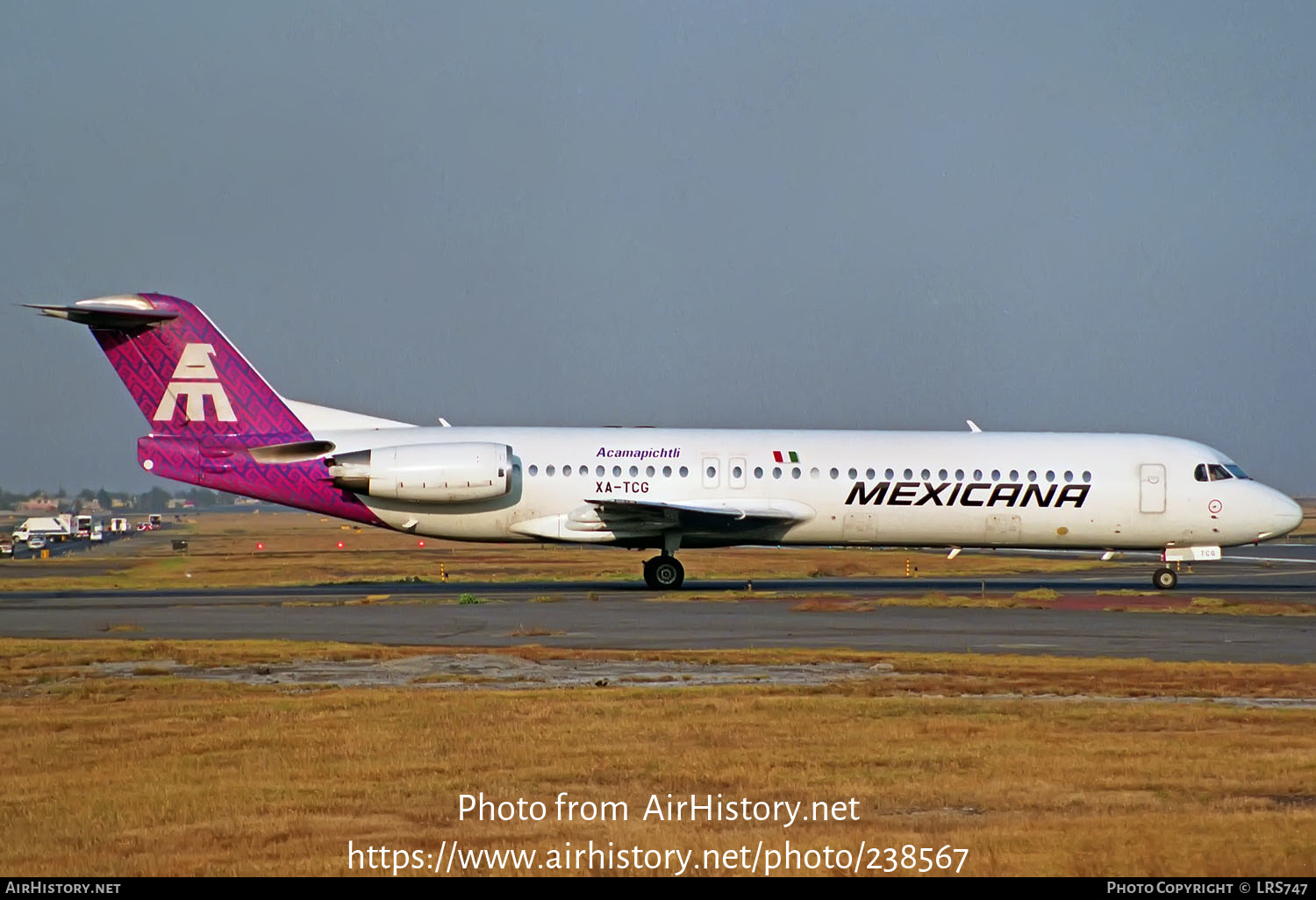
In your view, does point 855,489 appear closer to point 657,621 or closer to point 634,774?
point 657,621

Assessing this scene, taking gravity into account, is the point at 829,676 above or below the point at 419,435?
below

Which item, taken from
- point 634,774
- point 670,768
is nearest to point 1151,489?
point 670,768

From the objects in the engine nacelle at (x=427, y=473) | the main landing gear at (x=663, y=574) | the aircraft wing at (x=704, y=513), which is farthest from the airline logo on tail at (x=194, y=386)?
the main landing gear at (x=663, y=574)

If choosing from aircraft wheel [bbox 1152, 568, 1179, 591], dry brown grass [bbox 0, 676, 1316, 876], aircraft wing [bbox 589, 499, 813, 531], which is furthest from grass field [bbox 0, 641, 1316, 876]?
aircraft wheel [bbox 1152, 568, 1179, 591]

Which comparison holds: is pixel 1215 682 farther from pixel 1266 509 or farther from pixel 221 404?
pixel 221 404

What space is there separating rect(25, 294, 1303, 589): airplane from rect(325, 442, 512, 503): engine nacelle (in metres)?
0.04

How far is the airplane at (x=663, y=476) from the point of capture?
3347 cm

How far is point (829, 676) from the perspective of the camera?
56.6 feet

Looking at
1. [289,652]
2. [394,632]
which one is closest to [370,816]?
[289,652]

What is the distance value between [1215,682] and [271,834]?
37.7 feet

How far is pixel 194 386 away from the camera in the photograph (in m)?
33.5

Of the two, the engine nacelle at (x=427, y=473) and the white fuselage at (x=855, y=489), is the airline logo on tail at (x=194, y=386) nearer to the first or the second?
the white fuselage at (x=855, y=489)

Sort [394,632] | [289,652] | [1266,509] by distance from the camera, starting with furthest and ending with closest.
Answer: [1266,509]
[394,632]
[289,652]

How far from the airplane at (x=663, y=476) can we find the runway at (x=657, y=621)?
1.52 metres
